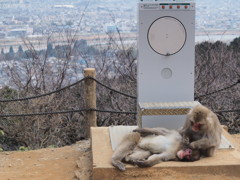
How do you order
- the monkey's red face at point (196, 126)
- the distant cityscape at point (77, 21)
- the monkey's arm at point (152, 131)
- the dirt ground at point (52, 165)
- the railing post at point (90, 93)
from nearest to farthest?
the monkey's red face at point (196, 126)
the monkey's arm at point (152, 131)
the dirt ground at point (52, 165)
the railing post at point (90, 93)
the distant cityscape at point (77, 21)

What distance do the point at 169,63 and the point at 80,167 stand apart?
164cm

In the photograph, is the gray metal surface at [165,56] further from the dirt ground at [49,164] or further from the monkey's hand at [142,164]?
the monkey's hand at [142,164]

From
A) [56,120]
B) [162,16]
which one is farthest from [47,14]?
[162,16]

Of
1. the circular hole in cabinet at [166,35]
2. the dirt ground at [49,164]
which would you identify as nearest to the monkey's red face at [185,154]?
the dirt ground at [49,164]

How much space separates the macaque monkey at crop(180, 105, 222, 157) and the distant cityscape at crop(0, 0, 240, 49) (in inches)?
190

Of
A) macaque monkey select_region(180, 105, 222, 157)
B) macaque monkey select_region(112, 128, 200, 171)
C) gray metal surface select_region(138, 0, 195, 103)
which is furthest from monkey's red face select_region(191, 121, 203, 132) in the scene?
gray metal surface select_region(138, 0, 195, 103)

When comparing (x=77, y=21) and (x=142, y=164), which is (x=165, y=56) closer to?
(x=142, y=164)

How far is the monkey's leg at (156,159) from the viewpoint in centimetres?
463

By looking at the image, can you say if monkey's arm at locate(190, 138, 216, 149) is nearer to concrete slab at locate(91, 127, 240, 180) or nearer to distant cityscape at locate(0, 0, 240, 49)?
concrete slab at locate(91, 127, 240, 180)

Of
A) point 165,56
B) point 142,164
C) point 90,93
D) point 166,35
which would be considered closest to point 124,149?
point 142,164

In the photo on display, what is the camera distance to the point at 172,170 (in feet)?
15.3

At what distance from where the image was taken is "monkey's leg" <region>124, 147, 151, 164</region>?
4707mm

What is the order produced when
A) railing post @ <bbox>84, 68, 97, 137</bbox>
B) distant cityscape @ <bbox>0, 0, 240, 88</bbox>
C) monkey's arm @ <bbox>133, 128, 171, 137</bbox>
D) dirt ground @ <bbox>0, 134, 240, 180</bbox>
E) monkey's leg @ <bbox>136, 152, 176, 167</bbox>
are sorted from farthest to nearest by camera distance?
distant cityscape @ <bbox>0, 0, 240, 88</bbox> < railing post @ <bbox>84, 68, 97, 137</bbox> < dirt ground @ <bbox>0, 134, 240, 180</bbox> < monkey's arm @ <bbox>133, 128, 171, 137</bbox> < monkey's leg @ <bbox>136, 152, 176, 167</bbox>

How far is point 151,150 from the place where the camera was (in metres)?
4.80
